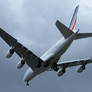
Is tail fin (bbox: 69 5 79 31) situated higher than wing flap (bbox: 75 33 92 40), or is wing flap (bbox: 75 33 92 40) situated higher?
wing flap (bbox: 75 33 92 40)

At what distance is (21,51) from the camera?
47.7 meters

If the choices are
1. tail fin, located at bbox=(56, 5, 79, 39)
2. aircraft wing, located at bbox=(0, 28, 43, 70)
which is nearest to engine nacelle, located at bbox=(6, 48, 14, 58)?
aircraft wing, located at bbox=(0, 28, 43, 70)

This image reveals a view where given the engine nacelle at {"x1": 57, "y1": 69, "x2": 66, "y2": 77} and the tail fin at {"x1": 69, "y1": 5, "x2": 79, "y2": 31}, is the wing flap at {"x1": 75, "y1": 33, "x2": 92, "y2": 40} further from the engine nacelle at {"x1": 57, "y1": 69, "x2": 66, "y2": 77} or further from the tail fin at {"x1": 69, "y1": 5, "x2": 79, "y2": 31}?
the engine nacelle at {"x1": 57, "y1": 69, "x2": 66, "y2": 77}

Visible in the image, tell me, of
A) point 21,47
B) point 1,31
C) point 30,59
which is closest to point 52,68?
point 30,59

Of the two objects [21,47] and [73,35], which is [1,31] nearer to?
[21,47]

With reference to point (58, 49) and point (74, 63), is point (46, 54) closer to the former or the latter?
point (58, 49)

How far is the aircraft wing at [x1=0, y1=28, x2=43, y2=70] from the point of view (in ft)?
147

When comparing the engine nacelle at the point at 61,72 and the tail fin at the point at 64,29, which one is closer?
the tail fin at the point at 64,29

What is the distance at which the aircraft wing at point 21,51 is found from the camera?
44.8m

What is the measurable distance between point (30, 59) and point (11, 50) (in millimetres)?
3683

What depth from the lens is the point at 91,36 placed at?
148 ft

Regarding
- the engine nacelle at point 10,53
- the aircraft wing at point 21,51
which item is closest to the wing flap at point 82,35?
the aircraft wing at point 21,51

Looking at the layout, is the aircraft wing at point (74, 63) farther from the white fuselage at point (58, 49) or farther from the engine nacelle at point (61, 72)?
the white fuselage at point (58, 49)

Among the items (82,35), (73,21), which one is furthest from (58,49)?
(73,21)
